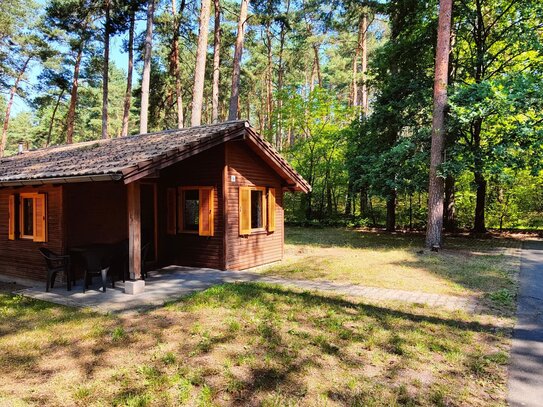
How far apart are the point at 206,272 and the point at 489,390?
649 cm

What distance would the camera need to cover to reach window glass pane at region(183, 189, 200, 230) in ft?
31.2

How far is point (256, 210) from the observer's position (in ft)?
34.8

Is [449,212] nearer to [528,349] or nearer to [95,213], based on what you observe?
[528,349]

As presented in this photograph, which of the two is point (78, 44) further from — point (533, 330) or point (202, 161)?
point (533, 330)

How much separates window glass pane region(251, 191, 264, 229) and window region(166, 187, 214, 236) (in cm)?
163

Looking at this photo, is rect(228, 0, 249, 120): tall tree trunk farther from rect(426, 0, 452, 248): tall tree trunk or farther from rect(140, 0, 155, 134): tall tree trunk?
rect(426, 0, 452, 248): tall tree trunk

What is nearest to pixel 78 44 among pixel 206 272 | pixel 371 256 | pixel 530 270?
pixel 206 272

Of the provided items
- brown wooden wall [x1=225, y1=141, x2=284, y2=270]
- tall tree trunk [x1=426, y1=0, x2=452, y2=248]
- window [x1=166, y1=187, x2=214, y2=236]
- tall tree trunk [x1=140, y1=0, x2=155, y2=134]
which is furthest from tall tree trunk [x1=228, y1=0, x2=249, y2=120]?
tall tree trunk [x1=426, y1=0, x2=452, y2=248]

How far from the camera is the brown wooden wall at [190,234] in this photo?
8.94 metres

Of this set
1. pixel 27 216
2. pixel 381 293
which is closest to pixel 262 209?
pixel 381 293

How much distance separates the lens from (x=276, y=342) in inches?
176

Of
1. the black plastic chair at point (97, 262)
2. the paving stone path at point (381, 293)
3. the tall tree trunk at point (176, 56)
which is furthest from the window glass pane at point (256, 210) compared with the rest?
the tall tree trunk at point (176, 56)

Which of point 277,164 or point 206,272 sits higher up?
point 277,164

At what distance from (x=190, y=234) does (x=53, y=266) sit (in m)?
3.11
